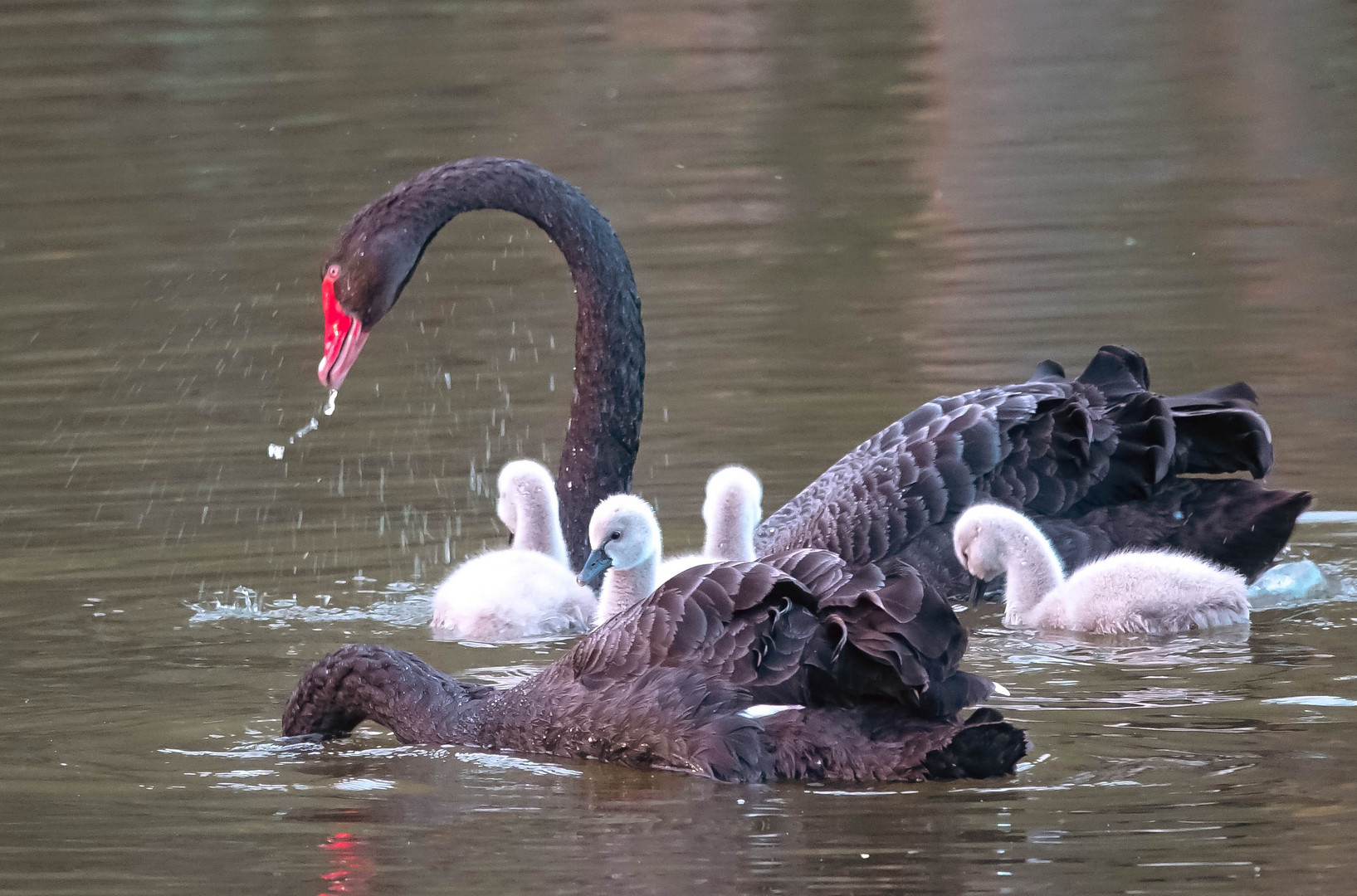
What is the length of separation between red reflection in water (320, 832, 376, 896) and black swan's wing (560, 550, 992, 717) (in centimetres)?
77

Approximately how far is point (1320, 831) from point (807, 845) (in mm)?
901

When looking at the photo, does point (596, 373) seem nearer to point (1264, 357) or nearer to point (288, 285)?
point (1264, 357)

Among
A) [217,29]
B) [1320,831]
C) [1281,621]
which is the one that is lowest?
[1320,831]

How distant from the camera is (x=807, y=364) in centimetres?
920

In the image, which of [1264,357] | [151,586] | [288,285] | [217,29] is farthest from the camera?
[217,29]

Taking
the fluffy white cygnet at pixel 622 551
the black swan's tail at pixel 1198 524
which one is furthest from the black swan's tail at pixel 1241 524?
the fluffy white cygnet at pixel 622 551

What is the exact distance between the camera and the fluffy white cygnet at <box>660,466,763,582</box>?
629 centimetres

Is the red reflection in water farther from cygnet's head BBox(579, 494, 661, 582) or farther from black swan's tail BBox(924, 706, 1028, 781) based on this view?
cygnet's head BBox(579, 494, 661, 582)

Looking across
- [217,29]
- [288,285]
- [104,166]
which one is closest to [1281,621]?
[288,285]

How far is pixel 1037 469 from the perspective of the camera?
638 cm

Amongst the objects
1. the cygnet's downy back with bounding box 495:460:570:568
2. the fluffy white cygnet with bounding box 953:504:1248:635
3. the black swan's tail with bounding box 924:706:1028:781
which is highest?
the cygnet's downy back with bounding box 495:460:570:568

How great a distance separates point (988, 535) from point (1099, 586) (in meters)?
0.36

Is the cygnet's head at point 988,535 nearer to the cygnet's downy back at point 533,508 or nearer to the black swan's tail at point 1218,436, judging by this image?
the black swan's tail at point 1218,436

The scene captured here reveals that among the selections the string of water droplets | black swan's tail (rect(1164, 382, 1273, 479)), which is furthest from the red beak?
black swan's tail (rect(1164, 382, 1273, 479))
